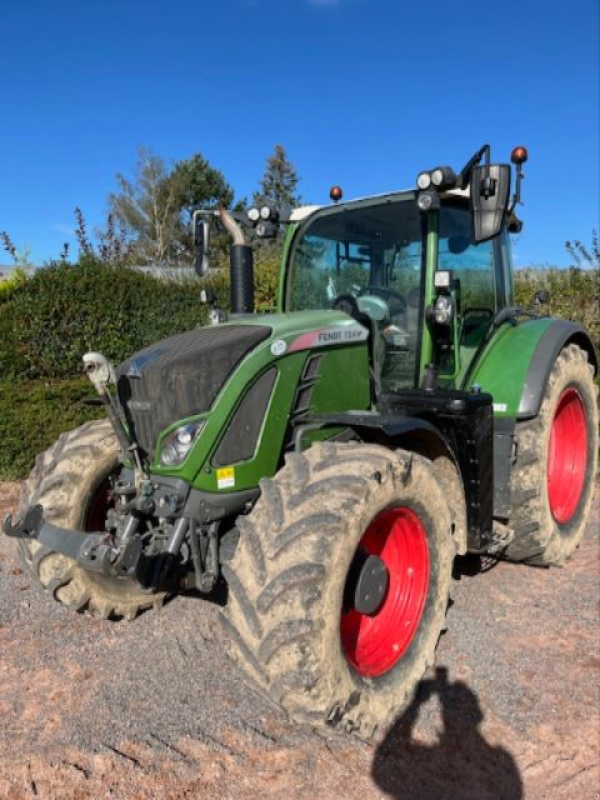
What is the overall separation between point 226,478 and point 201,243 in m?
1.80

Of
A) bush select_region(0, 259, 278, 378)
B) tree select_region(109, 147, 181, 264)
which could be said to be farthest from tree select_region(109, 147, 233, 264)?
bush select_region(0, 259, 278, 378)

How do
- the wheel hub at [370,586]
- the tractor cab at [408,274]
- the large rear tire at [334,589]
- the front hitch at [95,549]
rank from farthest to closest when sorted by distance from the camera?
the tractor cab at [408,274], the wheel hub at [370,586], the front hitch at [95,549], the large rear tire at [334,589]

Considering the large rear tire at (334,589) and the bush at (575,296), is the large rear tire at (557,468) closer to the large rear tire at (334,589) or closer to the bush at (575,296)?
the large rear tire at (334,589)

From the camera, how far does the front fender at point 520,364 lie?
4.09 meters

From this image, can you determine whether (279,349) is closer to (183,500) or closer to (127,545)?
(183,500)

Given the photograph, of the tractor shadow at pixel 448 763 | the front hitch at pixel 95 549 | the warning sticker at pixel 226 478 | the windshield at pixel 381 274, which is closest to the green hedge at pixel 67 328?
the windshield at pixel 381 274

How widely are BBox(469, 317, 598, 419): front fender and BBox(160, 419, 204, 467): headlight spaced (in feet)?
6.65

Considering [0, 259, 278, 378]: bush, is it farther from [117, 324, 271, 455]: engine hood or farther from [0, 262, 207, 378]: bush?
[117, 324, 271, 455]: engine hood

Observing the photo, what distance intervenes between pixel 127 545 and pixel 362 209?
2.51 metres

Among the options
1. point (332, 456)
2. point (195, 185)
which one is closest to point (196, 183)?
point (195, 185)

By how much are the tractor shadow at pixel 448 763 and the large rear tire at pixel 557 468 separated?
1418 mm

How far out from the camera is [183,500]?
9.65 feet

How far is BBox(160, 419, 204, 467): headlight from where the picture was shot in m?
2.97

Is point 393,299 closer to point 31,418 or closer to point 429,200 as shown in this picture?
point 429,200
